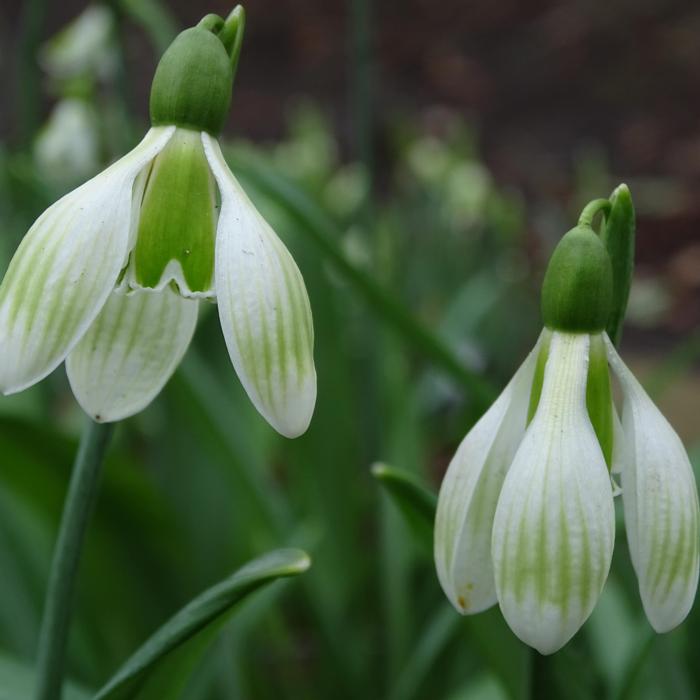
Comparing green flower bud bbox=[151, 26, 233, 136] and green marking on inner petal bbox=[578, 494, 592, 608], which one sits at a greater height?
green flower bud bbox=[151, 26, 233, 136]

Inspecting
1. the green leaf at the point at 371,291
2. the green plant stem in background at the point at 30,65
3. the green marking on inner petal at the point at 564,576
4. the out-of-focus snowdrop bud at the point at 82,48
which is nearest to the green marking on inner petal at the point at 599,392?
the green marking on inner petal at the point at 564,576

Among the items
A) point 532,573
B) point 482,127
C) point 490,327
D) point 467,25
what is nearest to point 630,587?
point 532,573

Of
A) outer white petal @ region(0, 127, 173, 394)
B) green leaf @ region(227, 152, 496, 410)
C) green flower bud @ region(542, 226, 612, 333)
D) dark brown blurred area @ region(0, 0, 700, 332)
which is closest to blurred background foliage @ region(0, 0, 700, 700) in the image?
green leaf @ region(227, 152, 496, 410)

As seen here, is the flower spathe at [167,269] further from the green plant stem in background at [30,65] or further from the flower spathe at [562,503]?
the green plant stem in background at [30,65]

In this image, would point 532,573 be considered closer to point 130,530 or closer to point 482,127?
point 130,530

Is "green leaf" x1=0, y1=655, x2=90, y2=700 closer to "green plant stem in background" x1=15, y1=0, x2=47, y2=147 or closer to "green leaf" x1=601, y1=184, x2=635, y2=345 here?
"green leaf" x1=601, y1=184, x2=635, y2=345
